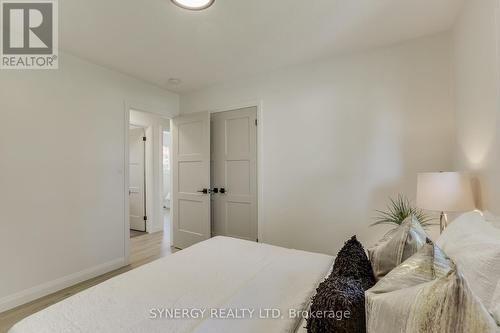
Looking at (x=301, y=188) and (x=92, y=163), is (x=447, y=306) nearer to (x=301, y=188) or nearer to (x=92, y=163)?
(x=301, y=188)

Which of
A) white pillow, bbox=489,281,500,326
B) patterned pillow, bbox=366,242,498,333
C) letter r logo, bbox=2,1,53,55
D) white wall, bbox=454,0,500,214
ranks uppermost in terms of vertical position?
letter r logo, bbox=2,1,53,55

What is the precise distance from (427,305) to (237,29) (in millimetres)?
2249

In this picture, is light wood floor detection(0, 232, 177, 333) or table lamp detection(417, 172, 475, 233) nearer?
table lamp detection(417, 172, 475, 233)

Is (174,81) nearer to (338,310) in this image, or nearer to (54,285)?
(54,285)

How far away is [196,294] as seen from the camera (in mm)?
1161

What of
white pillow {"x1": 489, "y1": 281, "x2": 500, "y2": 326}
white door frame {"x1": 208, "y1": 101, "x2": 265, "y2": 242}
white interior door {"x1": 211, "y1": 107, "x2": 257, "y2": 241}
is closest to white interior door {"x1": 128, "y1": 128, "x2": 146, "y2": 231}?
white interior door {"x1": 211, "y1": 107, "x2": 257, "y2": 241}

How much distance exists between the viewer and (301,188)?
284cm

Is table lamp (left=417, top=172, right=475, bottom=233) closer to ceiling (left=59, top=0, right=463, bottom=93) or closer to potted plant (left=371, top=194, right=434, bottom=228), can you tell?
potted plant (left=371, top=194, right=434, bottom=228)

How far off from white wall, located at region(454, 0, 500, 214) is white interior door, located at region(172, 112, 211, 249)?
278cm

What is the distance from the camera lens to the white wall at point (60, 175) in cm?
215

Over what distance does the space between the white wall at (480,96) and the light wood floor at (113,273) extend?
356cm

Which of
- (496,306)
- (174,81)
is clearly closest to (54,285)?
(174,81)

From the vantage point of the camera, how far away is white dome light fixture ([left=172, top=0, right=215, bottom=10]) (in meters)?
1.71

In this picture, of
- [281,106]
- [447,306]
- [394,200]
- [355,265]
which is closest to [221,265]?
[355,265]
